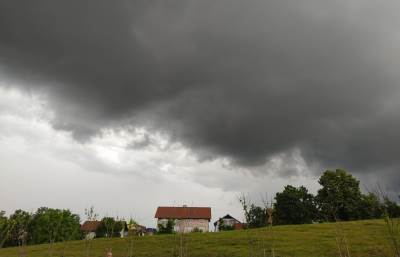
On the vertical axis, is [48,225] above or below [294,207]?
below

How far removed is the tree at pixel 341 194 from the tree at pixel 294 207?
264 centimetres

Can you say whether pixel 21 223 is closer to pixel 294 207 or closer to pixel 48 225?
pixel 294 207

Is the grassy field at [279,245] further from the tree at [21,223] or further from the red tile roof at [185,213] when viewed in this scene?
the red tile roof at [185,213]

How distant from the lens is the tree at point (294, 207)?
8988 centimetres

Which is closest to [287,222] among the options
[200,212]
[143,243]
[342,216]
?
[342,216]

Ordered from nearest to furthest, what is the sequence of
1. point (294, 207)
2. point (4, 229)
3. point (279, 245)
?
point (4, 229) < point (279, 245) < point (294, 207)

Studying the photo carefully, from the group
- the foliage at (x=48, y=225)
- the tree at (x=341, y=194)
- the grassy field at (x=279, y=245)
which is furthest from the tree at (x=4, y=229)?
the foliage at (x=48, y=225)

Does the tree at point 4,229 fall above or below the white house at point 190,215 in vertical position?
below

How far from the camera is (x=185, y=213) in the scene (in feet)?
367

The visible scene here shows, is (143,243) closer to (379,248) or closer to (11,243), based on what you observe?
(379,248)

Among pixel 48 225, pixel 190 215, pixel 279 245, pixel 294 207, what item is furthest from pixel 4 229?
pixel 190 215

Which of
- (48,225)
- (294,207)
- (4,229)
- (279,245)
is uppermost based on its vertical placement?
(294,207)

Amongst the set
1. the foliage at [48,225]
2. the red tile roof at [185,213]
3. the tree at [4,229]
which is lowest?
the tree at [4,229]

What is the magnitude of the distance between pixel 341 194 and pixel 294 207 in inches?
451
